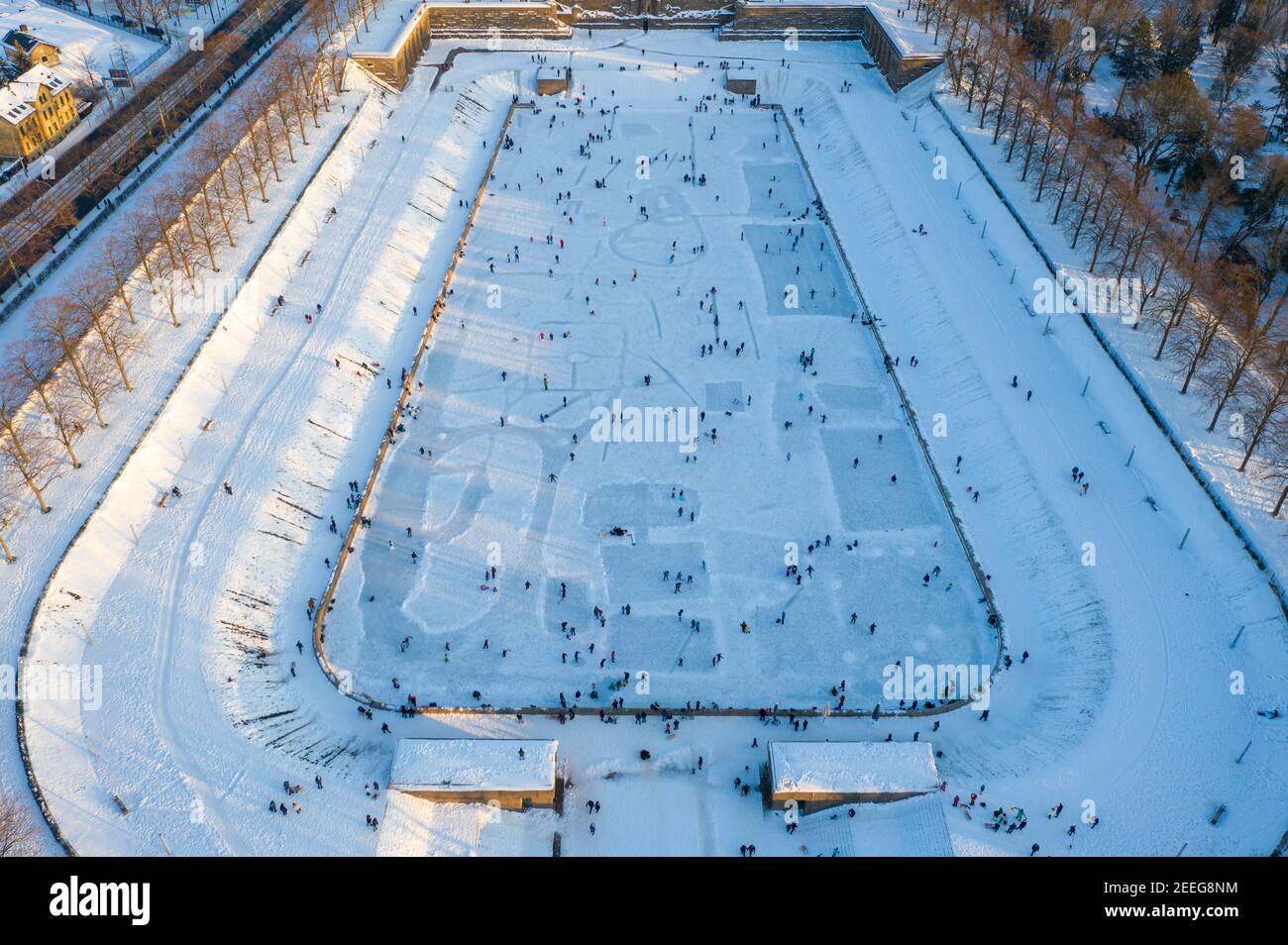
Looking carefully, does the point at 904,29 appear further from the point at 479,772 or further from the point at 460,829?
the point at 460,829

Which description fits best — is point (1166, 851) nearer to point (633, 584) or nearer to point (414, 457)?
point (633, 584)

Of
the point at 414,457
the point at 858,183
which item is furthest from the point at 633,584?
the point at 858,183

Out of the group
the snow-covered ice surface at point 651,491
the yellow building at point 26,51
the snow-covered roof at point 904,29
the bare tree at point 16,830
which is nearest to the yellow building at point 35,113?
the yellow building at point 26,51

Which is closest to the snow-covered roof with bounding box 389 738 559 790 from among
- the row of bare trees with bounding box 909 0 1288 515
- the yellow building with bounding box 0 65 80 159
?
the row of bare trees with bounding box 909 0 1288 515

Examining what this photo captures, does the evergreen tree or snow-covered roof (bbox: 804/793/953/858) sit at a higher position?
the evergreen tree

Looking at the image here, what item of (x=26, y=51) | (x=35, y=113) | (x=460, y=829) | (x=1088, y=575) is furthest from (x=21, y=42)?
(x=1088, y=575)

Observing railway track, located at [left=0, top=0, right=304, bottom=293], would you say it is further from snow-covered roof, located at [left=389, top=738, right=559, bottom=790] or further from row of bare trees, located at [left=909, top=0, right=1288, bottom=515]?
row of bare trees, located at [left=909, top=0, right=1288, bottom=515]

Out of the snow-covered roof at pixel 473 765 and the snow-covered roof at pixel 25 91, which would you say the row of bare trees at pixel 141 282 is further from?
the snow-covered roof at pixel 473 765
